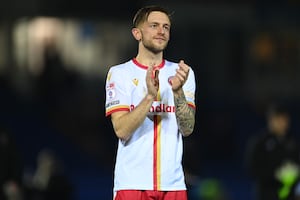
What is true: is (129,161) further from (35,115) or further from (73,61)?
(73,61)

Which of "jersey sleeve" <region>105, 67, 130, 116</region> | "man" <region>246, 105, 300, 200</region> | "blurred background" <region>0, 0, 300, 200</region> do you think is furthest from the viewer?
"blurred background" <region>0, 0, 300, 200</region>

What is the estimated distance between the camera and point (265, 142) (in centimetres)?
1246

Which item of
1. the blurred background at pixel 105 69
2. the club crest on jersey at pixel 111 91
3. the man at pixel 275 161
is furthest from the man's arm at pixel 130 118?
the blurred background at pixel 105 69

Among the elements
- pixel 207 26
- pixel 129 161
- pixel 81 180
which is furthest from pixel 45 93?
pixel 129 161

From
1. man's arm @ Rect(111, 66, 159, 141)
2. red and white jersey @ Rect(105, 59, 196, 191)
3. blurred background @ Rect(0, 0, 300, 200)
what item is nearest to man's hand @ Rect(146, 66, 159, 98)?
man's arm @ Rect(111, 66, 159, 141)

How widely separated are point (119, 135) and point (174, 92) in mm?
463

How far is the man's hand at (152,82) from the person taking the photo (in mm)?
7230

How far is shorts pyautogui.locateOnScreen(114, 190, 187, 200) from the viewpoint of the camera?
293 inches

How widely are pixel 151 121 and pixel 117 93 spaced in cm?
30

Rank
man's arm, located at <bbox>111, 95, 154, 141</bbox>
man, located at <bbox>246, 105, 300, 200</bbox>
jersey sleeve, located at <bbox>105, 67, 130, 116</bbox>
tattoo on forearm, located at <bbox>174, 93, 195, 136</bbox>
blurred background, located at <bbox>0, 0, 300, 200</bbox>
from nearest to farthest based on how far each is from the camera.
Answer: man's arm, located at <bbox>111, 95, 154, 141</bbox> < tattoo on forearm, located at <bbox>174, 93, 195, 136</bbox> < jersey sleeve, located at <bbox>105, 67, 130, 116</bbox> < man, located at <bbox>246, 105, 300, 200</bbox> < blurred background, located at <bbox>0, 0, 300, 200</bbox>

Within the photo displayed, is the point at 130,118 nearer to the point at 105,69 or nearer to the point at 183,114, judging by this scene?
the point at 183,114

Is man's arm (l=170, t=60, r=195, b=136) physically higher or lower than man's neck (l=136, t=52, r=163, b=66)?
lower

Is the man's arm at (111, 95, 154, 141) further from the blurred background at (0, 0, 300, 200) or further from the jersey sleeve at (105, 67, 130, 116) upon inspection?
the blurred background at (0, 0, 300, 200)

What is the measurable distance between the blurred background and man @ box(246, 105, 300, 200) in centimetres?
740
